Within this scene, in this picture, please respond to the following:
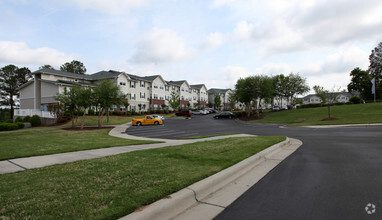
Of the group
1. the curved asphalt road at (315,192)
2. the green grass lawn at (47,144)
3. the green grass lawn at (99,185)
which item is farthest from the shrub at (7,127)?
the curved asphalt road at (315,192)

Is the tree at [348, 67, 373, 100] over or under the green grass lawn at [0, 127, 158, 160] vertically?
over

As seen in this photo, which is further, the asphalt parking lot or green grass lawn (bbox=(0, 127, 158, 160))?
the asphalt parking lot

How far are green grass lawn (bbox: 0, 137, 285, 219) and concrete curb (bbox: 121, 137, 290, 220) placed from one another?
174 mm

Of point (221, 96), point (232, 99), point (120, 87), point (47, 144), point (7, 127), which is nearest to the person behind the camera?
point (47, 144)

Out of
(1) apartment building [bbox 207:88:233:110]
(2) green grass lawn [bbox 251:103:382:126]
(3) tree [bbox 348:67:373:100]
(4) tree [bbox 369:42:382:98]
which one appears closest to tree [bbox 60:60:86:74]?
(1) apartment building [bbox 207:88:233:110]

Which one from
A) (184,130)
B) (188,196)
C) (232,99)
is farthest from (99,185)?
(232,99)

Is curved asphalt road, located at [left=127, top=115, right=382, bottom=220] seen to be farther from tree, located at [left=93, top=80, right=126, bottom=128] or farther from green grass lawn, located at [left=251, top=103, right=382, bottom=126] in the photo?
tree, located at [left=93, top=80, right=126, bottom=128]

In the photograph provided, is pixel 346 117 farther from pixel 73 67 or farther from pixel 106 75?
pixel 73 67

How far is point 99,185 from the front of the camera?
14.3 ft

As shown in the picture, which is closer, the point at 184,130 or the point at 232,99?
the point at 184,130

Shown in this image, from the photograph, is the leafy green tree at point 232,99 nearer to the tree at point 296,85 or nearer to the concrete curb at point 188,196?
the tree at point 296,85

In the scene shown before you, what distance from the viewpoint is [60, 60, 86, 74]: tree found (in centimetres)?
7550

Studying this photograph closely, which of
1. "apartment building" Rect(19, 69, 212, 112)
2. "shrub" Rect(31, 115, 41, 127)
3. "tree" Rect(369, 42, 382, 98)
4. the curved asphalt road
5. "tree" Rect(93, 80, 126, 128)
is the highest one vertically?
"tree" Rect(369, 42, 382, 98)

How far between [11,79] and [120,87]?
50.2m
